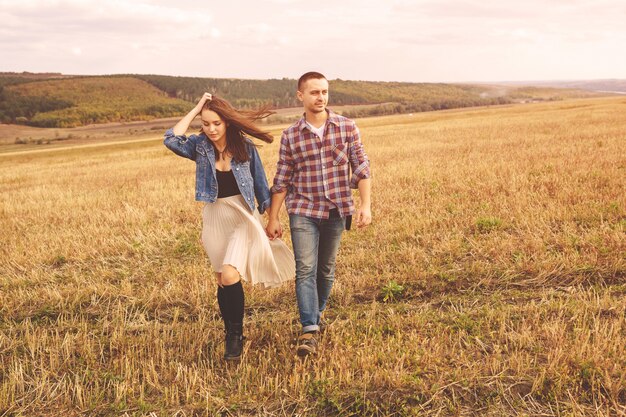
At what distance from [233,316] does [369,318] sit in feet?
4.56

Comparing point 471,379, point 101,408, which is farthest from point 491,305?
point 101,408

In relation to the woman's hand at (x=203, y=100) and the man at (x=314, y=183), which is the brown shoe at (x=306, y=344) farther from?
the woman's hand at (x=203, y=100)

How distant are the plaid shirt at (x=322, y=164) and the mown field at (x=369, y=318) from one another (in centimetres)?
121

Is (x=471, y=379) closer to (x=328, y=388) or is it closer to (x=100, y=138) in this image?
(x=328, y=388)

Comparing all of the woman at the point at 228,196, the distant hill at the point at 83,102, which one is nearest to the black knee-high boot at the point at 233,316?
the woman at the point at 228,196

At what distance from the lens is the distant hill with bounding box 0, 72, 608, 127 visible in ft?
363

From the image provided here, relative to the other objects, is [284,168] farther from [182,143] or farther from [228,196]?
[182,143]

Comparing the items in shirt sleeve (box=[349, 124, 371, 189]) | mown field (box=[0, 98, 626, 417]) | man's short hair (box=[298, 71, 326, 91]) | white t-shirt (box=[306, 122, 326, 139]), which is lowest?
mown field (box=[0, 98, 626, 417])

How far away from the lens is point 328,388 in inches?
142

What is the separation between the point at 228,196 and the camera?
4250 millimetres

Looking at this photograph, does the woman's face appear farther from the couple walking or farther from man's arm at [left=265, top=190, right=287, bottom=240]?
man's arm at [left=265, top=190, right=287, bottom=240]

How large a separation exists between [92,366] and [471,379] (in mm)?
3156

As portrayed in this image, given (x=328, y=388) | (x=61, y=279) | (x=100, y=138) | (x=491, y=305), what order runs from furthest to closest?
(x=100, y=138)
(x=61, y=279)
(x=491, y=305)
(x=328, y=388)

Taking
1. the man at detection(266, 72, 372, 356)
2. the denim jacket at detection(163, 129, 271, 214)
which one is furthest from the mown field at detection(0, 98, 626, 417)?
the denim jacket at detection(163, 129, 271, 214)
